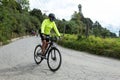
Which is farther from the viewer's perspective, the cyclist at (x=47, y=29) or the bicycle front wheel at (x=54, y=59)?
the cyclist at (x=47, y=29)

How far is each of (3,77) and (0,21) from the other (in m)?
32.4

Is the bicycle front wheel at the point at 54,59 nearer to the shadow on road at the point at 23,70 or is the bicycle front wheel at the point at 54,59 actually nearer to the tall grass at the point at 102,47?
the shadow on road at the point at 23,70

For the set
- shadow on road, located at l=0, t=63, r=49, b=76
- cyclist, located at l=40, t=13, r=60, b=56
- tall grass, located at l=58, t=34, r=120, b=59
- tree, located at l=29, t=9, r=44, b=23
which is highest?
tree, located at l=29, t=9, r=44, b=23

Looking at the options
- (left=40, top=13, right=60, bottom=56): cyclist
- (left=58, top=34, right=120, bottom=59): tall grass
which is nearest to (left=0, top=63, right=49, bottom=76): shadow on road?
(left=40, top=13, right=60, bottom=56): cyclist

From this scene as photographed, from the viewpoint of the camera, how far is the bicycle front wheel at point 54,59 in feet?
37.1

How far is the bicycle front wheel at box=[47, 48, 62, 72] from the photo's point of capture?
11304 millimetres

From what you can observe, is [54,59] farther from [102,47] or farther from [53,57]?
[102,47]

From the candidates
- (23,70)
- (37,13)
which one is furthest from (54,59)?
(37,13)

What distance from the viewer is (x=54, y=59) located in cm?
1141

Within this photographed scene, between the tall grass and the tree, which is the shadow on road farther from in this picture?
Result: the tree

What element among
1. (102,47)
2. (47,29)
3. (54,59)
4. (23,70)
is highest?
(47,29)

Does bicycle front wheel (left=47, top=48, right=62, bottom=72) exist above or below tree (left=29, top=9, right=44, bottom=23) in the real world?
below

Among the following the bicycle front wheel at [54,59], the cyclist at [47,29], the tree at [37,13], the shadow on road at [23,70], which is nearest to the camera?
the shadow on road at [23,70]

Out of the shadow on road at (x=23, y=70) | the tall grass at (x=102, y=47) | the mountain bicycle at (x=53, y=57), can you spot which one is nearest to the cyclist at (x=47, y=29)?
the mountain bicycle at (x=53, y=57)
